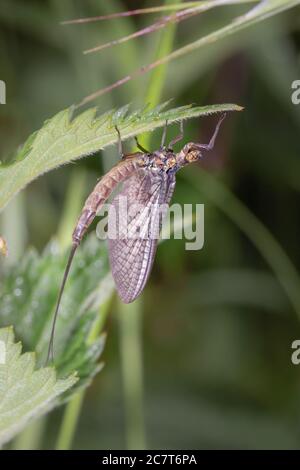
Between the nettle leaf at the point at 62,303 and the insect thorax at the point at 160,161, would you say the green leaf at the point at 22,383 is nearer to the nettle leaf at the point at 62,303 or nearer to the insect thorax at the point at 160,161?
the nettle leaf at the point at 62,303

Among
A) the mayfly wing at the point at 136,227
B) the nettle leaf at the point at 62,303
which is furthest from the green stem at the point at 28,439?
the mayfly wing at the point at 136,227

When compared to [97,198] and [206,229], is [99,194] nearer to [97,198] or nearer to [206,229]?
[97,198]

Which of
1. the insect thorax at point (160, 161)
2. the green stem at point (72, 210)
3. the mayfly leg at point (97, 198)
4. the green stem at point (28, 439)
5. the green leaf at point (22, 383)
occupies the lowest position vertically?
the green leaf at point (22, 383)

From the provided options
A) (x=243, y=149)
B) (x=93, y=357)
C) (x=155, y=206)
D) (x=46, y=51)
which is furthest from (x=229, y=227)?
(x=93, y=357)

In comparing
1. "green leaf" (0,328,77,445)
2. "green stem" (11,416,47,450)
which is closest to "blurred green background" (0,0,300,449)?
"green stem" (11,416,47,450)

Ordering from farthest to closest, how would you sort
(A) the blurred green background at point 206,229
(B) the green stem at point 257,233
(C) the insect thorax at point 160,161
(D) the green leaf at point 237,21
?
(A) the blurred green background at point 206,229, (B) the green stem at point 257,233, (C) the insect thorax at point 160,161, (D) the green leaf at point 237,21

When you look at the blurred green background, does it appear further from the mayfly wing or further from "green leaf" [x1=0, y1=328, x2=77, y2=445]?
"green leaf" [x1=0, y1=328, x2=77, y2=445]

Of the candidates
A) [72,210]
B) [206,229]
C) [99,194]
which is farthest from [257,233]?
[99,194]
